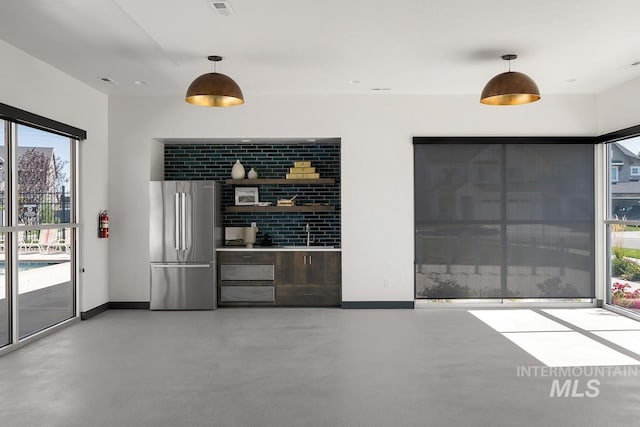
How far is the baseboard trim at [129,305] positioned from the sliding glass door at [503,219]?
3.73 meters

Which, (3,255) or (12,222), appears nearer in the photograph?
(3,255)

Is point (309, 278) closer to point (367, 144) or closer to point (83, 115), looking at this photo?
point (367, 144)

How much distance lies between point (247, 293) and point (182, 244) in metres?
1.09

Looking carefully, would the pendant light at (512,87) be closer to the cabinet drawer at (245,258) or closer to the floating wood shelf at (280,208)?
the floating wood shelf at (280,208)

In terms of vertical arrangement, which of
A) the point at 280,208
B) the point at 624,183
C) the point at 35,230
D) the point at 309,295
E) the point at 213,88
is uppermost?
the point at 213,88

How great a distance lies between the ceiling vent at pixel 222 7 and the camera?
12.4ft

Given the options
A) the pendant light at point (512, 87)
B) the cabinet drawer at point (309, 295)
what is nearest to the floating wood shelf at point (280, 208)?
the cabinet drawer at point (309, 295)

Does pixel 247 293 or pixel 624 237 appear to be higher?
pixel 624 237

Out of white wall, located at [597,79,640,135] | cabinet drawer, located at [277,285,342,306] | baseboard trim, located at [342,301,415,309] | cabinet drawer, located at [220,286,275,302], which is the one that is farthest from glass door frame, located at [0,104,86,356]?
white wall, located at [597,79,640,135]

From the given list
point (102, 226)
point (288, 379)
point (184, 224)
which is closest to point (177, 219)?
point (184, 224)

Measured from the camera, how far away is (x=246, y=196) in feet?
23.9

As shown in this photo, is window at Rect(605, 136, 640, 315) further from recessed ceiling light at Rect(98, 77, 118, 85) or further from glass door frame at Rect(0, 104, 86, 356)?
glass door frame at Rect(0, 104, 86, 356)

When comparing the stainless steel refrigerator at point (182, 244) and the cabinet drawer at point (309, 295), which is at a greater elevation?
the stainless steel refrigerator at point (182, 244)

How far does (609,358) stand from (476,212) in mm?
2737
